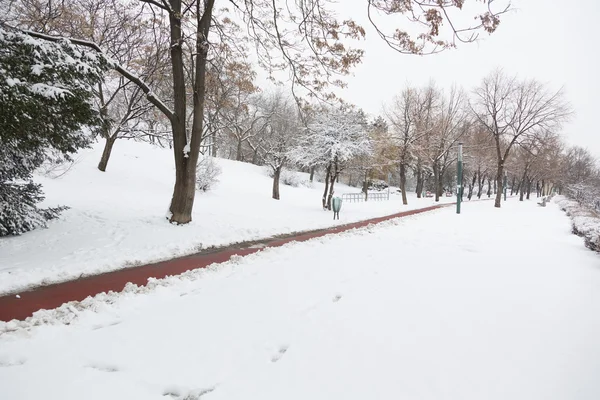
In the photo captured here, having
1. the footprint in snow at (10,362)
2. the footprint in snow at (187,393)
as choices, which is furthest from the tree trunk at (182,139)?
the footprint in snow at (187,393)

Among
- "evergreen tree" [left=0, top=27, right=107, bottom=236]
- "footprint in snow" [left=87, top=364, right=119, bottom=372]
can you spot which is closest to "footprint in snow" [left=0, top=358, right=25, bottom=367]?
"footprint in snow" [left=87, top=364, right=119, bottom=372]

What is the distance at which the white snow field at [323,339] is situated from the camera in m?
2.01

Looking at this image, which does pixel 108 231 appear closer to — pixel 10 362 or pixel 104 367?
pixel 10 362

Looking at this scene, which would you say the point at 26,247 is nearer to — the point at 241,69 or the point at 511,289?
the point at 241,69

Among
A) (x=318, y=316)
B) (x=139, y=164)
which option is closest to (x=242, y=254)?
(x=318, y=316)

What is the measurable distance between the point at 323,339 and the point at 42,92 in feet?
15.9

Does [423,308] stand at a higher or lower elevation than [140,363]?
higher

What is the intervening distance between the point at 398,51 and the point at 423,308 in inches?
161

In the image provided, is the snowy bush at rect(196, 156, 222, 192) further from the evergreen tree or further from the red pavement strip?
the evergreen tree

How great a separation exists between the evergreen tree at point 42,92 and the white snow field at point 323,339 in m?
2.62

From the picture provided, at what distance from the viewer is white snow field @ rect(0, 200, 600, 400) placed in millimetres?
2008

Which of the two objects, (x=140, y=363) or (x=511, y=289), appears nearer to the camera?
(x=140, y=363)

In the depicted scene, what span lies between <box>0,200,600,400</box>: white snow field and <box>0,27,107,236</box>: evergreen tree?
8.61 feet

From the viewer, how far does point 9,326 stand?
9.28ft
